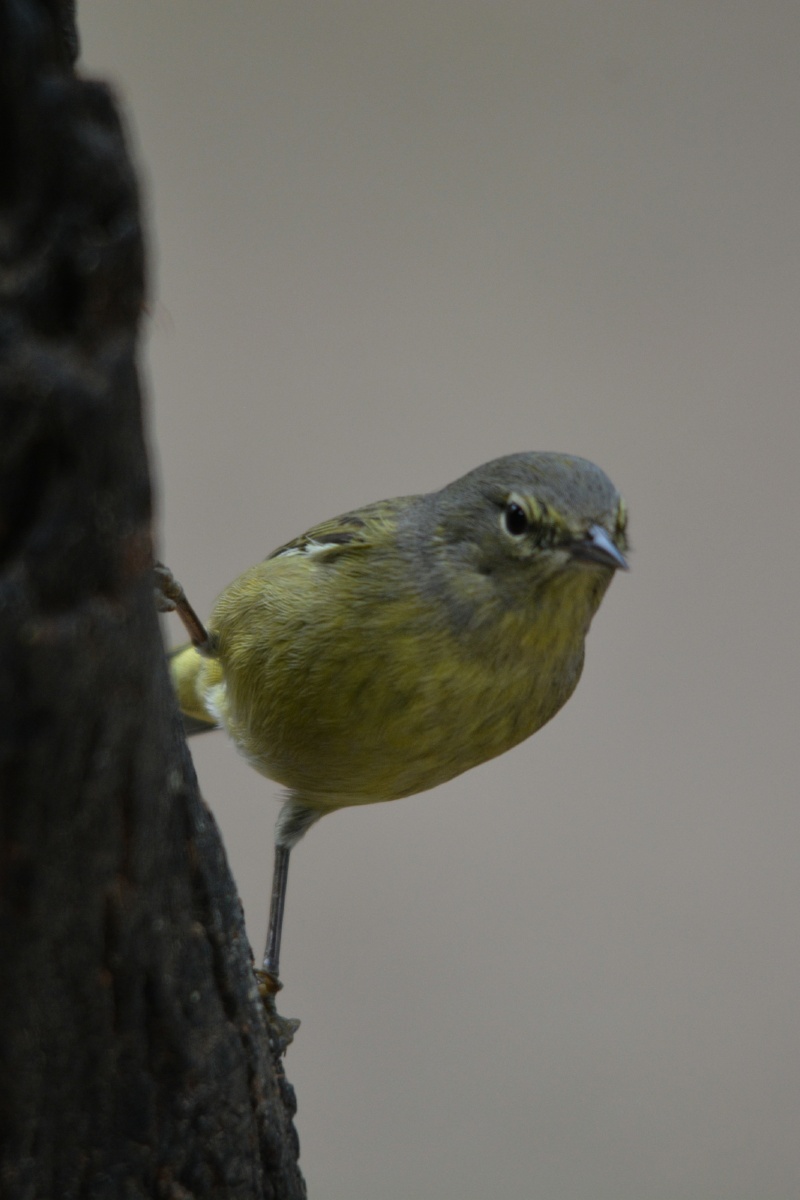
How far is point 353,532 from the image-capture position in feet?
6.69

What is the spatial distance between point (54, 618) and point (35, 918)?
0.28 metres

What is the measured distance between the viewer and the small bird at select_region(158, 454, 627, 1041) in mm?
1710

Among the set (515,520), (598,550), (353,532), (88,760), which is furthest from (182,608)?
(88,760)

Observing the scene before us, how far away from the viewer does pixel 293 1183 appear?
151 centimetres

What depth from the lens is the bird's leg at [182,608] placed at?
6.98 feet

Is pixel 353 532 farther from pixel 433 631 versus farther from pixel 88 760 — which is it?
pixel 88 760

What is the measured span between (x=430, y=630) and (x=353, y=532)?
314 millimetres

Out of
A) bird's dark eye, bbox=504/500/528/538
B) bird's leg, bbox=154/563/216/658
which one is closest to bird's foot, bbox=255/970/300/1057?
bird's leg, bbox=154/563/216/658

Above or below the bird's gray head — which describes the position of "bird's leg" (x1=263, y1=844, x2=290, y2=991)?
below

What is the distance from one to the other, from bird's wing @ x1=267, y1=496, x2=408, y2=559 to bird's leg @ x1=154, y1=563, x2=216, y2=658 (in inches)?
7.6

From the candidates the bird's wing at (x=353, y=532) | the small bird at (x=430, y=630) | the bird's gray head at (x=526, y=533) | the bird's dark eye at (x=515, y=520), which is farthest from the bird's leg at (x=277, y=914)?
the bird's dark eye at (x=515, y=520)

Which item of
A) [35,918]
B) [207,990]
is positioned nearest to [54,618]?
[35,918]

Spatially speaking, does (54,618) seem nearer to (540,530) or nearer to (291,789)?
(540,530)

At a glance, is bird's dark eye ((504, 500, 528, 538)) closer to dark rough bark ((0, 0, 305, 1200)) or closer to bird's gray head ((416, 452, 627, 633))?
bird's gray head ((416, 452, 627, 633))
